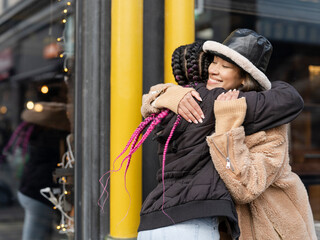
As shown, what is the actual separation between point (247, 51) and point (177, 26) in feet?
3.73

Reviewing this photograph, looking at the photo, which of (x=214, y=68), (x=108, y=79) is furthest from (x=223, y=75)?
(x=108, y=79)

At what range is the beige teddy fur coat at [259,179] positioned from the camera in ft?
5.97

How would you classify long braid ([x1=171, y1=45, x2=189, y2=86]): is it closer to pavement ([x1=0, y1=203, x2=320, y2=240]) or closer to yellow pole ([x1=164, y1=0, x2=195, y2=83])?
yellow pole ([x1=164, y1=0, x2=195, y2=83])

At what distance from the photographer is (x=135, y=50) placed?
2.96 metres

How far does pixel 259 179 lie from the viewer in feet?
6.06

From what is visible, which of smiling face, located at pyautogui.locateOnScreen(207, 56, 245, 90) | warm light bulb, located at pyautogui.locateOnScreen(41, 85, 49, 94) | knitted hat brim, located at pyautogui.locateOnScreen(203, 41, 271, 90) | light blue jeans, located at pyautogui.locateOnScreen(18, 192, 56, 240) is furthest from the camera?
warm light bulb, located at pyautogui.locateOnScreen(41, 85, 49, 94)

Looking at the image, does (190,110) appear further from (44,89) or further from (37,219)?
(44,89)

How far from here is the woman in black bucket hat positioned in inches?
71.9

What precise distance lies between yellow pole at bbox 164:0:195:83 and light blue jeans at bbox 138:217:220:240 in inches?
54.8

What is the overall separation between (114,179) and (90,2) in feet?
4.34

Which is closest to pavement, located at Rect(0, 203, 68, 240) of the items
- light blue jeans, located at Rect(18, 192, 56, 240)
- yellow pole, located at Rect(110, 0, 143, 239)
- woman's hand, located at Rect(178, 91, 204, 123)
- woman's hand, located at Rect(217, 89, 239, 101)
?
light blue jeans, located at Rect(18, 192, 56, 240)

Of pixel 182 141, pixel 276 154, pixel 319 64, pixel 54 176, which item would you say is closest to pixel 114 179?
pixel 54 176

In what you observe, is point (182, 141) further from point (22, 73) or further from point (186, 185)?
point (22, 73)

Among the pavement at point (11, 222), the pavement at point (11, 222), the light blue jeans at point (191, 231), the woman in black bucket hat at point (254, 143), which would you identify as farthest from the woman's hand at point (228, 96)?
the pavement at point (11, 222)
